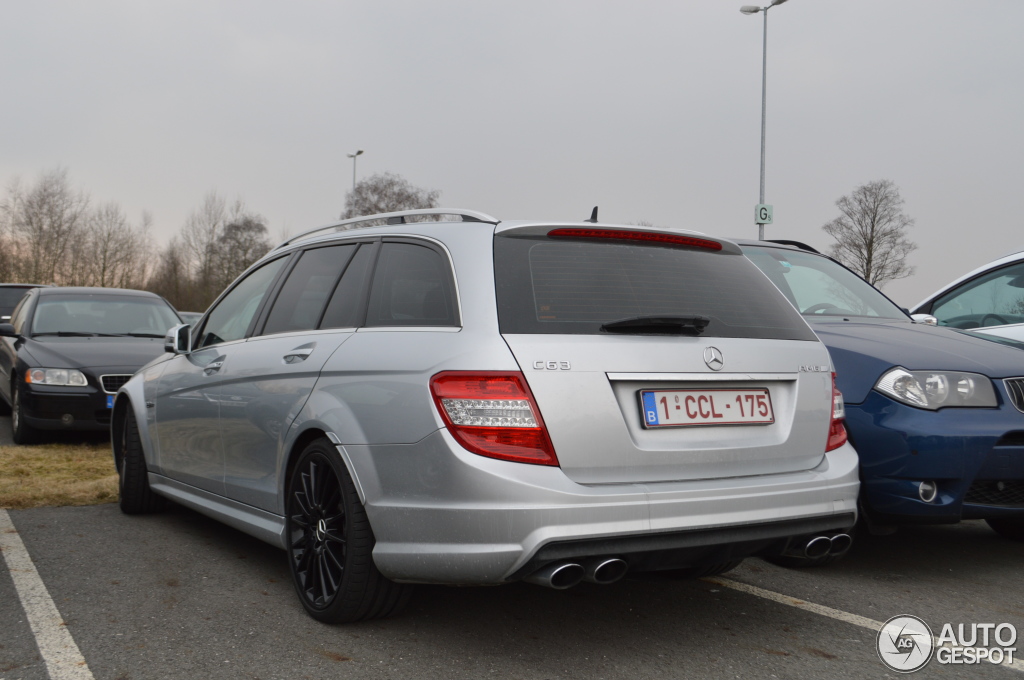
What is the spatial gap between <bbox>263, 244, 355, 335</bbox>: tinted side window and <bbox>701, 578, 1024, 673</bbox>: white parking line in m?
2.20

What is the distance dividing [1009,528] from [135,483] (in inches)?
203

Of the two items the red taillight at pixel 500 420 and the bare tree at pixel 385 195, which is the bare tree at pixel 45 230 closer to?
the bare tree at pixel 385 195

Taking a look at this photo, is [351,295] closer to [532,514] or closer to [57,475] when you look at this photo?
[532,514]

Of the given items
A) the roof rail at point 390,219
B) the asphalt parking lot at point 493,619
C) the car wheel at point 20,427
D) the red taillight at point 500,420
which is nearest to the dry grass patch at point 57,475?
the car wheel at point 20,427

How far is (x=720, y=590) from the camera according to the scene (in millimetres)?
4199

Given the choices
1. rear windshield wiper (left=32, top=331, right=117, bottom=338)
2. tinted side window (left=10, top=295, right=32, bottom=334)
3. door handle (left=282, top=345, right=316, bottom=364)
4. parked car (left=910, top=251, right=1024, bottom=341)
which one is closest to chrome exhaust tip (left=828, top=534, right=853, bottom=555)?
door handle (left=282, top=345, right=316, bottom=364)

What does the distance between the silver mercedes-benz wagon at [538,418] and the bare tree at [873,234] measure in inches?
1759

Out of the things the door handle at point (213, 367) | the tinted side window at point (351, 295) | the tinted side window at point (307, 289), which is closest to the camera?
the tinted side window at point (351, 295)

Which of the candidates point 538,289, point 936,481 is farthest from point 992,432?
point 538,289

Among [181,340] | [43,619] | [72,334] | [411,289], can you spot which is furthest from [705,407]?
[72,334]

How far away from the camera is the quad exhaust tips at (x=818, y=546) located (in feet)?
11.2

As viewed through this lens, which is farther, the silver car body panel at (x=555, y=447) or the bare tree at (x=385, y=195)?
the bare tree at (x=385, y=195)

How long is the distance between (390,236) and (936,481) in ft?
8.95

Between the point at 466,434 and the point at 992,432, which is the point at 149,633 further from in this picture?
the point at 992,432
